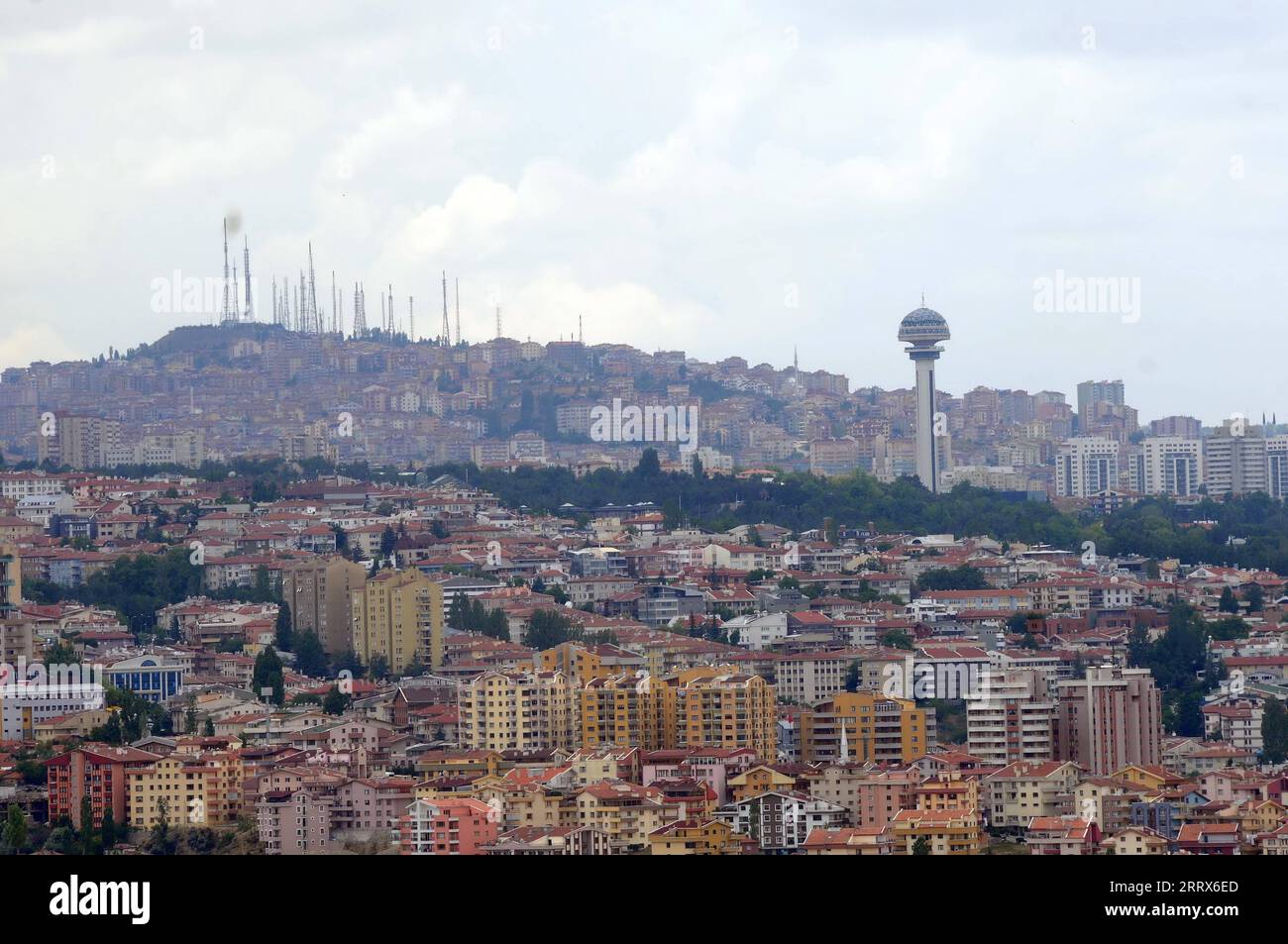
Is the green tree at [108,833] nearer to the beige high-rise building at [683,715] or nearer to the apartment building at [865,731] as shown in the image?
the beige high-rise building at [683,715]

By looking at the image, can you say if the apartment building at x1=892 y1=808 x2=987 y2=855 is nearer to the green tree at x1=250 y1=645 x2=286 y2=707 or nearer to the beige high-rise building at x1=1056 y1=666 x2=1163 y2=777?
the beige high-rise building at x1=1056 y1=666 x2=1163 y2=777

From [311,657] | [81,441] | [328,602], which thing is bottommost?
[311,657]

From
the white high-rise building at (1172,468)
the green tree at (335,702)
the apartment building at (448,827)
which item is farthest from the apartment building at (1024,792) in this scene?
the white high-rise building at (1172,468)

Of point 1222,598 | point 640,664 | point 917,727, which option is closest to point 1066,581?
point 1222,598

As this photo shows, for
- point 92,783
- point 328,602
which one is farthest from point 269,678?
point 92,783

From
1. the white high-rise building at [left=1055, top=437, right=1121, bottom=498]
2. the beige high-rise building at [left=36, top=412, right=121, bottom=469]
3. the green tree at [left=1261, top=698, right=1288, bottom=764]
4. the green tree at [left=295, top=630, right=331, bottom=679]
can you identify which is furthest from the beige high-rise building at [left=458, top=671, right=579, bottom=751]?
the white high-rise building at [left=1055, top=437, right=1121, bottom=498]

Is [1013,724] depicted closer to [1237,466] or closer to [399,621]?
[399,621]

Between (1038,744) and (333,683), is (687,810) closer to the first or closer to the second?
(1038,744)

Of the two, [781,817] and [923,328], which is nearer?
[781,817]
